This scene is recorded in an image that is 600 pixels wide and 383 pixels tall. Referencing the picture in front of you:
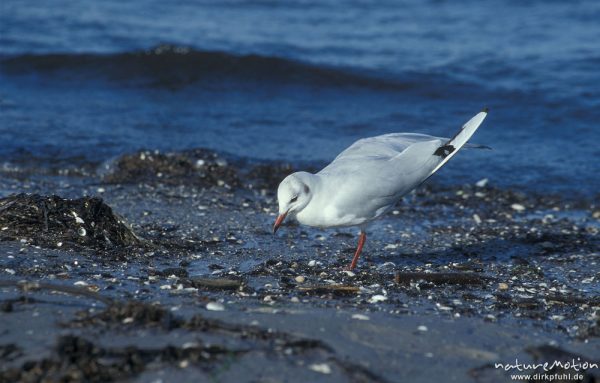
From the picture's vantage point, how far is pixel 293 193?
6.06 m

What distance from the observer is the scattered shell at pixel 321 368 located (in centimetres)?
387

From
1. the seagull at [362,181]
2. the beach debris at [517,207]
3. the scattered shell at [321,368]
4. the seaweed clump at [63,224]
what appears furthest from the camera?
the beach debris at [517,207]

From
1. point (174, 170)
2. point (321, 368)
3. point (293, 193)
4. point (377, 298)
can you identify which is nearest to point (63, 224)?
point (293, 193)

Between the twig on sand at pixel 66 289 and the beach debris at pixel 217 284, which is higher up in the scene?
the twig on sand at pixel 66 289

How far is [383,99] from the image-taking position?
13055mm

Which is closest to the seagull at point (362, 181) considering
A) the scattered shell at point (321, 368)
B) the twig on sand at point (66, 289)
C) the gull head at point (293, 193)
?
the gull head at point (293, 193)

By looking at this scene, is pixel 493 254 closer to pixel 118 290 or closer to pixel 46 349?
pixel 118 290

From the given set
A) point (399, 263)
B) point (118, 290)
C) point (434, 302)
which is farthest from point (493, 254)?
point (118, 290)

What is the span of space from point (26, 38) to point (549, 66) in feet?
27.7

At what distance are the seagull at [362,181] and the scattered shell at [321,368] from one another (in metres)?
2.23

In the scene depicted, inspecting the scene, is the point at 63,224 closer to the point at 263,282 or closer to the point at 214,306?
the point at 263,282

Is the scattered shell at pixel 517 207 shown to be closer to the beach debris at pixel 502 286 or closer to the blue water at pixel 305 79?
the blue water at pixel 305 79

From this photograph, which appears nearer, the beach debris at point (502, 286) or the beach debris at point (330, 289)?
the beach debris at point (330, 289)

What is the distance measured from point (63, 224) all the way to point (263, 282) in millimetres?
1506
